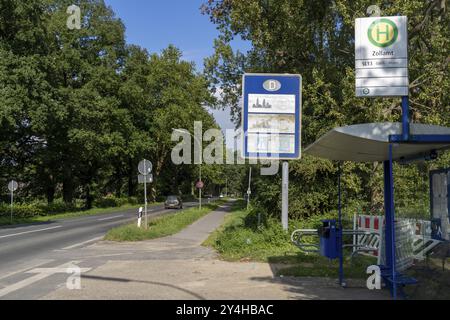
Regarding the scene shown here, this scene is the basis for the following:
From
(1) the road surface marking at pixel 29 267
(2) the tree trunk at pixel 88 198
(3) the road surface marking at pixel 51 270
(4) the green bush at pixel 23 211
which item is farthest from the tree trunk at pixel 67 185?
(3) the road surface marking at pixel 51 270

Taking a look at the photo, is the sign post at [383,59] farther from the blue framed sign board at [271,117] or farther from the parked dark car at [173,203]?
the parked dark car at [173,203]

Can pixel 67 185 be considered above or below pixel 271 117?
below

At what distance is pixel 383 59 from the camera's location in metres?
7.93

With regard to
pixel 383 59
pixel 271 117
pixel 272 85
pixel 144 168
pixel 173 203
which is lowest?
pixel 173 203

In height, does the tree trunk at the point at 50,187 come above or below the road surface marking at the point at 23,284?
above

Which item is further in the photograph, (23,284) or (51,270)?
(51,270)

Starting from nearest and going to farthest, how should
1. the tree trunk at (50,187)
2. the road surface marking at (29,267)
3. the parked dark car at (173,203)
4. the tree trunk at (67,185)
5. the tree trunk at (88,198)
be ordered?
the road surface marking at (29,267), the tree trunk at (67,185), the tree trunk at (50,187), the parked dark car at (173,203), the tree trunk at (88,198)

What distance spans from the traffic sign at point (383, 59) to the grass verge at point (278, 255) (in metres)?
3.89

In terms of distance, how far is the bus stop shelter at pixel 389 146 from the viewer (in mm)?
7148

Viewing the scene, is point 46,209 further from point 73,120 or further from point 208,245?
point 208,245

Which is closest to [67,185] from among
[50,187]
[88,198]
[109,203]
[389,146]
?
[50,187]

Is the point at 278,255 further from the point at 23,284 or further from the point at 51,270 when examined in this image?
the point at 23,284

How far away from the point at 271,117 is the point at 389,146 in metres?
8.71

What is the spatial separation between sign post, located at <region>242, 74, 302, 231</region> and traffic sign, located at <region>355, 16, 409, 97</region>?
7792mm
